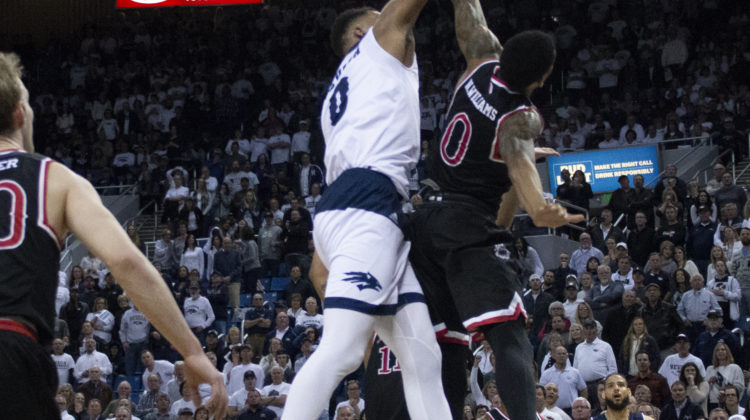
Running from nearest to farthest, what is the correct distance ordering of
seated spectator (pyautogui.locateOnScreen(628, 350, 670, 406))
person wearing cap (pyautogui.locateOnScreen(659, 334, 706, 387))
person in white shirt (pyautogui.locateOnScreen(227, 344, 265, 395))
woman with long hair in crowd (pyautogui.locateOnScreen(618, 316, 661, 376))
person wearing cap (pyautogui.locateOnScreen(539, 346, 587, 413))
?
seated spectator (pyautogui.locateOnScreen(628, 350, 670, 406))
person wearing cap (pyautogui.locateOnScreen(539, 346, 587, 413))
person wearing cap (pyautogui.locateOnScreen(659, 334, 706, 387))
woman with long hair in crowd (pyautogui.locateOnScreen(618, 316, 661, 376))
person in white shirt (pyautogui.locateOnScreen(227, 344, 265, 395))

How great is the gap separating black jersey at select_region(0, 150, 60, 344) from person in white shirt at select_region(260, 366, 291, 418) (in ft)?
39.6

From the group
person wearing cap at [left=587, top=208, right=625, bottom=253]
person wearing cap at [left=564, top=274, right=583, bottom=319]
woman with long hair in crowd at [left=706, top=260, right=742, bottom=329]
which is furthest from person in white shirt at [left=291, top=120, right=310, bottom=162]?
woman with long hair in crowd at [left=706, top=260, right=742, bottom=329]

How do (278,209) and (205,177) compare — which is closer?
(278,209)

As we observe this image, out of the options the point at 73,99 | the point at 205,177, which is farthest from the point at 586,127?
the point at 73,99

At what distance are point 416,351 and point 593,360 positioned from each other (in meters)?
10.4

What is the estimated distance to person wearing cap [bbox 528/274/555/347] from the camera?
53.1ft

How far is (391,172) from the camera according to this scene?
17.0 feet

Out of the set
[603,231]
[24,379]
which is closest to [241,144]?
[603,231]

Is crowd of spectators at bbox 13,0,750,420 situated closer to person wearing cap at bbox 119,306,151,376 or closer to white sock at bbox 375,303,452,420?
person wearing cap at bbox 119,306,151,376

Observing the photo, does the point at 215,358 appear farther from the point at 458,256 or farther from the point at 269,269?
the point at 458,256

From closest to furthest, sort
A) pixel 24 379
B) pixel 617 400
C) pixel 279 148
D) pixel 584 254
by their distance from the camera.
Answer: pixel 24 379, pixel 617 400, pixel 584 254, pixel 279 148

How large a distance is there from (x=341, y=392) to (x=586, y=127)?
999 cm

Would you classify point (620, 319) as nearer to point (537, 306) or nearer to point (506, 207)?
point (537, 306)

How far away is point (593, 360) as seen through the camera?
1473 centimetres
